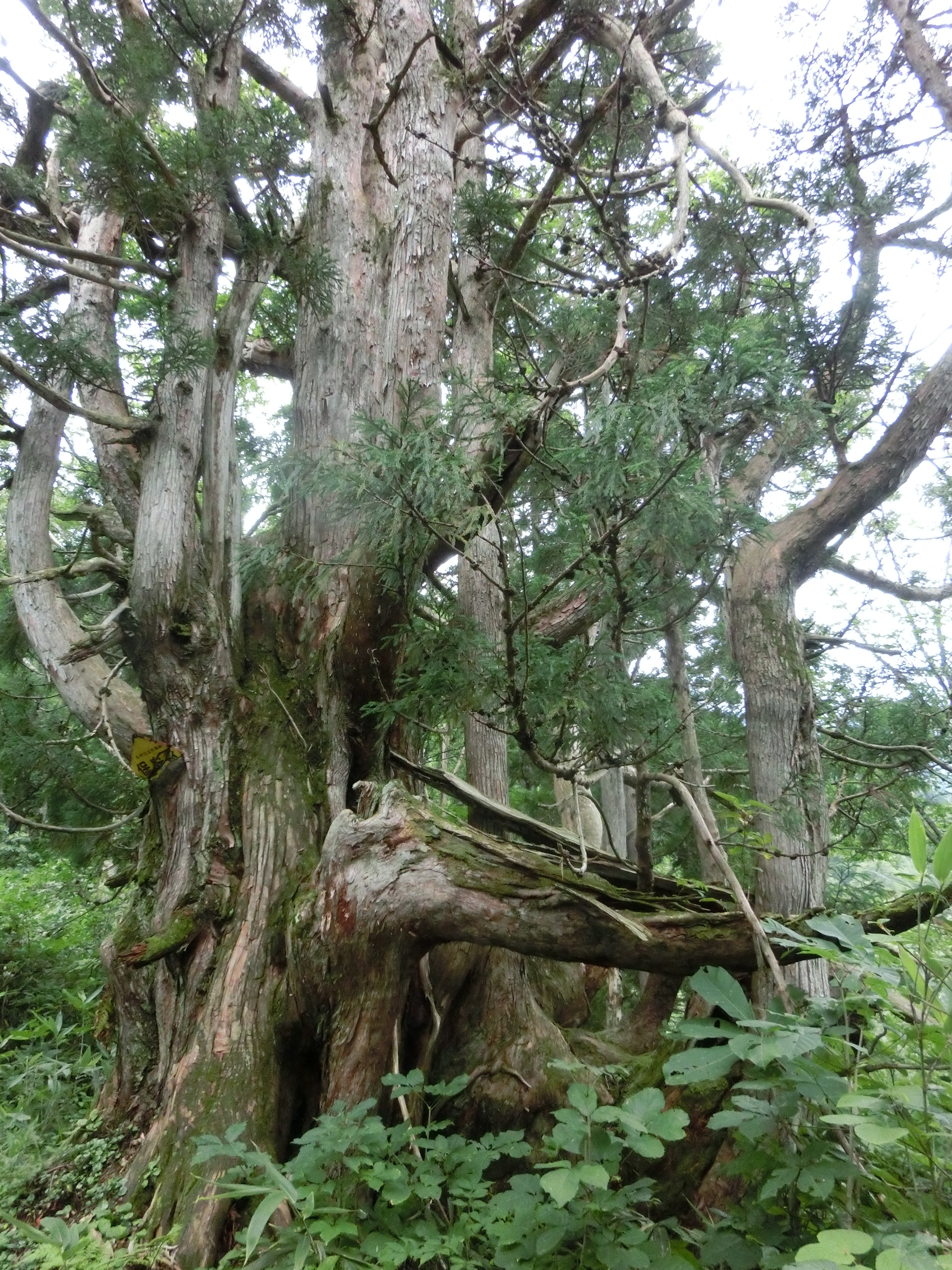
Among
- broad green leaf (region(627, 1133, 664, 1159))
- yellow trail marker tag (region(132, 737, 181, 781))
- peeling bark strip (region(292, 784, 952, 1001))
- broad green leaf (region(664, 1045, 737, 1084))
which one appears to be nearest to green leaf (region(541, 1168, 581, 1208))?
broad green leaf (region(627, 1133, 664, 1159))

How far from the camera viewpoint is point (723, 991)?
1.48 metres

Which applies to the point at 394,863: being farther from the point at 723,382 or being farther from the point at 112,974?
the point at 723,382

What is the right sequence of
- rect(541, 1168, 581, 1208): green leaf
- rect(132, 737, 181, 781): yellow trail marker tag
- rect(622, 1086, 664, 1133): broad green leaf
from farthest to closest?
rect(132, 737, 181, 781): yellow trail marker tag, rect(622, 1086, 664, 1133): broad green leaf, rect(541, 1168, 581, 1208): green leaf

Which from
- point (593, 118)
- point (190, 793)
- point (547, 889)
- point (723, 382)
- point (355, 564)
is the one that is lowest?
point (547, 889)

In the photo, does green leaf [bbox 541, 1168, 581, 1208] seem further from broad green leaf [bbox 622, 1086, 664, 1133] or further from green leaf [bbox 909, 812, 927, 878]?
green leaf [bbox 909, 812, 927, 878]

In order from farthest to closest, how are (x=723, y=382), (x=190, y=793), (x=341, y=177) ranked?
(x=341, y=177) → (x=190, y=793) → (x=723, y=382)

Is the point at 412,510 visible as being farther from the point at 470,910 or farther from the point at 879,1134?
the point at 879,1134

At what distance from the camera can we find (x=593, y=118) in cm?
335

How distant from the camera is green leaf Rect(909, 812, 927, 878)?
1117mm

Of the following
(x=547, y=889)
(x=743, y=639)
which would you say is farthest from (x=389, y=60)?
(x=547, y=889)

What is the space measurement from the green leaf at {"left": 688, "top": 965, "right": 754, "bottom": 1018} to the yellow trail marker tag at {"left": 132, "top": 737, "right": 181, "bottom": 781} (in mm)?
2218

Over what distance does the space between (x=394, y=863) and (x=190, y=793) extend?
107 centimetres

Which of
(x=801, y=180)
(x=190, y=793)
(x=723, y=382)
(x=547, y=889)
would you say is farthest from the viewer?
(x=801, y=180)

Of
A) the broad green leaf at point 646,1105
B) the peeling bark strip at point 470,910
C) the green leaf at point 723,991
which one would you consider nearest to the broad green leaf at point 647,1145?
the broad green leaf at point 646,1105
